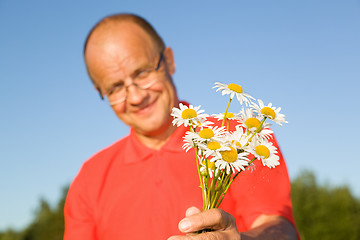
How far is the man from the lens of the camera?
315 centimetres

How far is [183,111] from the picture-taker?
2.03 metres

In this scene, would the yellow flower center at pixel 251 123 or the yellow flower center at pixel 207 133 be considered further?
the yellow flower center at pixel 251 123

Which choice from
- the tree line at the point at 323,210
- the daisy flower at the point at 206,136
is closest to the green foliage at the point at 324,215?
the tree line at the point at 323,210

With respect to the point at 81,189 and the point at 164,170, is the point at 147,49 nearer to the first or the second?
the point at 164,170

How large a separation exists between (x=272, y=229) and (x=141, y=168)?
136 centimetres

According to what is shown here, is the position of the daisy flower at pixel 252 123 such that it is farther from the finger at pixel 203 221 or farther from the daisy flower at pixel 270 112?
the finger at pixel 203 221

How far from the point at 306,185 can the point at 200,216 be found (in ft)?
113

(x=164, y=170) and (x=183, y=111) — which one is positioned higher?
(x=183, y=111)

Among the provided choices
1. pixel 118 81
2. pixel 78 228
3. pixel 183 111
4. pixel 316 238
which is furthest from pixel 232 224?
pixel 316 238

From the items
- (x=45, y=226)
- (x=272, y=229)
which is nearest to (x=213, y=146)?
(x=272, y=229)

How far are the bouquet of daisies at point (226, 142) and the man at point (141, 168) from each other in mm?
1008

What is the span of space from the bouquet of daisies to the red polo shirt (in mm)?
824

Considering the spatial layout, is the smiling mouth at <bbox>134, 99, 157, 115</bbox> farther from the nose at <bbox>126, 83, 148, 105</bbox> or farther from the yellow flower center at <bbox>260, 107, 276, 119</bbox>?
the yellow flower center at <bbox>260, 107, 276, 119</bbox>

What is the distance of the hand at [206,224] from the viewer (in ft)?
6.46
